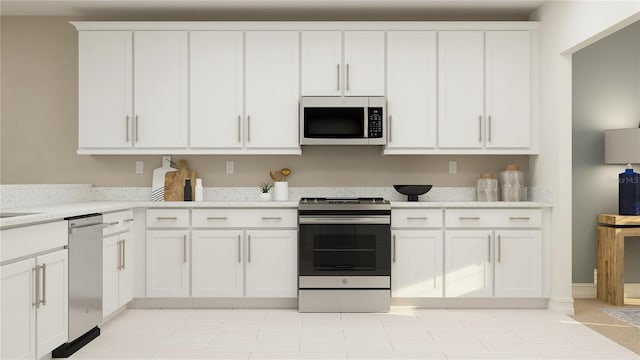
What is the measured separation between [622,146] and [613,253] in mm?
971

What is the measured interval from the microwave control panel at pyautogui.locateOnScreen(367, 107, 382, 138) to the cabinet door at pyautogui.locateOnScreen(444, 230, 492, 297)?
1.05 metres

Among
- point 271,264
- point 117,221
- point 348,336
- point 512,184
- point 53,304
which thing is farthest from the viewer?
point 512,184

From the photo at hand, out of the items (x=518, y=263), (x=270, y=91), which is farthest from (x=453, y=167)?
(x=270, y=91)

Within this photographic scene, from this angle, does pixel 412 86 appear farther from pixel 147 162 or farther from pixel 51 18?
pixel 51 18

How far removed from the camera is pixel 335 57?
186 inches

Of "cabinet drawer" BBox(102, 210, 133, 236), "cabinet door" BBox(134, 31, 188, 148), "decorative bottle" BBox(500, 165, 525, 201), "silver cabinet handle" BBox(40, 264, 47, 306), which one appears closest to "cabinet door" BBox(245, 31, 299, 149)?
"cabinet door" BBox(134, 31, 188, 148)

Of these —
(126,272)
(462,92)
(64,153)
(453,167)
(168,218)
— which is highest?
(462,92)

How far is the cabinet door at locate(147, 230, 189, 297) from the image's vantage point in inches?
177

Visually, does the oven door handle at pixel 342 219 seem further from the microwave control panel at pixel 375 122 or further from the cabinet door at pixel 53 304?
the cabinet door at pixel 53 304

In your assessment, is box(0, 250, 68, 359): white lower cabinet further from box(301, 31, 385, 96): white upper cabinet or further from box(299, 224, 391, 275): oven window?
box(301, 31, 385, 96): white upper cabinet

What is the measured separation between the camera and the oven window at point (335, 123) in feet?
15.4

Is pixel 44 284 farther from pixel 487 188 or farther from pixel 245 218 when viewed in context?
pixel 487 188

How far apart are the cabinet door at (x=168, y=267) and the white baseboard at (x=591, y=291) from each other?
11.9 feet

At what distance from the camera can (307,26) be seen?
470 centimetres
